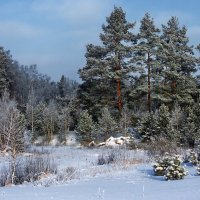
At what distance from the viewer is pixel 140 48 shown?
135 ft

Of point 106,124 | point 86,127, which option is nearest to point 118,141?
point 106,124

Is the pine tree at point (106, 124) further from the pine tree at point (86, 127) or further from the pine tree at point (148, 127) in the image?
the pine tree at point (148, 127)

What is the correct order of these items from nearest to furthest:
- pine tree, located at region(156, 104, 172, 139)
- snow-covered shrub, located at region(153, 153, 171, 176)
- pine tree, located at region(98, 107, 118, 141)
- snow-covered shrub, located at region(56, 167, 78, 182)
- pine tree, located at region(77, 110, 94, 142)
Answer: snow-covered shrub, located at region(56, 167, 78, 182)
snow-covered shrub, located at region(153, 153, 171, 176)
pine tree, located at region(156, 104, 172, 139)
pine tree, located at region(98, 107, 118, 141)
pine tree, located at region(77, 110, 94, 142)

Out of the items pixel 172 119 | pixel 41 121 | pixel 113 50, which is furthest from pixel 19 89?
A: pixel 172 119

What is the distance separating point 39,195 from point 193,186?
3733 millimetres

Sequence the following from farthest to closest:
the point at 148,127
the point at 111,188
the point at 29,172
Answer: the point at 148,127
the point at 29,172
the point at 111,188

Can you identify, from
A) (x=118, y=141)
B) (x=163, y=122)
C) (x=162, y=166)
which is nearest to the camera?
(x=162, y=166)

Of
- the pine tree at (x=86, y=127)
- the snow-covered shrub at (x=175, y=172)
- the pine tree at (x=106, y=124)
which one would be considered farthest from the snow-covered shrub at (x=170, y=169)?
the pine tree at (x=86, y=127)

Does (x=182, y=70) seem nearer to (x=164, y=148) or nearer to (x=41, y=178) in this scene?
(x=164, y=148)

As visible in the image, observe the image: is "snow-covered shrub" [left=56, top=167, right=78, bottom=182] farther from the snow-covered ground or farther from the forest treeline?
the forest treeline

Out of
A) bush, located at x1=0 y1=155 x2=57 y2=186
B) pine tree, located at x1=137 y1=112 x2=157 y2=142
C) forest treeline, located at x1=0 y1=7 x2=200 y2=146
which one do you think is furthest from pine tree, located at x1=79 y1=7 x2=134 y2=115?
bush, located at x1=0 y1=155 x2=57 y2=186

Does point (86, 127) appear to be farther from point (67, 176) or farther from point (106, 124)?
point (67, 176)

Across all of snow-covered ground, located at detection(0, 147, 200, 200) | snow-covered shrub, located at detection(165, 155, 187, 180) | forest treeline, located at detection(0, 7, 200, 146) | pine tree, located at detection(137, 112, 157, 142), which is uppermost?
forest treeline, located at detection(0, 7, 200, 146)

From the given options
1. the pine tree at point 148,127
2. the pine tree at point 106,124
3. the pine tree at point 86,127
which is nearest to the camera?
the pine tree at point 148,127
